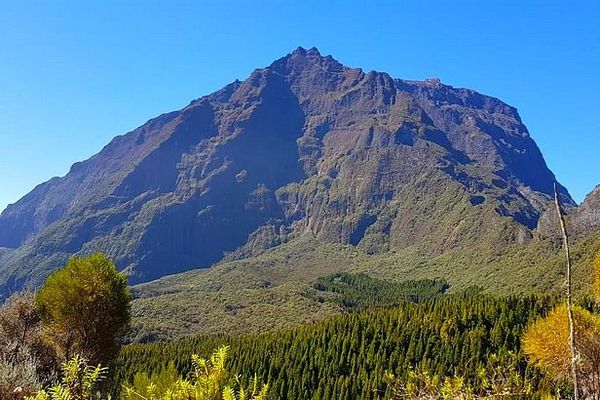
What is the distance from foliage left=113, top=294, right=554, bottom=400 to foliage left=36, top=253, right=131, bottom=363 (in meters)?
56.9

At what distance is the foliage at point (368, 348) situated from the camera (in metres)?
90.0

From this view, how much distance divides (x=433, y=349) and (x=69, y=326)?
8433cm

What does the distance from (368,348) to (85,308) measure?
3319 inches

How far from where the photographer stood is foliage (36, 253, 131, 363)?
29.4 m

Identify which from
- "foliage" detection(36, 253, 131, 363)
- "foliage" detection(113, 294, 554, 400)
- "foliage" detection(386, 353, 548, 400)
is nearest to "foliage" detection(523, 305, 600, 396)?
"foliage" detection(386, 353, 548, 400)

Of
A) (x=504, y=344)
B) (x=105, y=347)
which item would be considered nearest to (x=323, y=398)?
(x=504, y=344)

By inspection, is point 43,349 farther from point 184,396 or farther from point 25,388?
point 184,396

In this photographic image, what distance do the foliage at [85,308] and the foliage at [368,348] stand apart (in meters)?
56.9

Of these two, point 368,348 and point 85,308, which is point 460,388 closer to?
point 85,308

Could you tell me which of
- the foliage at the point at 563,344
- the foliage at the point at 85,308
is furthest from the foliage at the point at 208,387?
the foliage at the point at 85,308

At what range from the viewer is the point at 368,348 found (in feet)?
347

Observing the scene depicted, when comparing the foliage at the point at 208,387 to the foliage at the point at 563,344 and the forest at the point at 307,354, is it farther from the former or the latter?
the foliage at the point at 563,344

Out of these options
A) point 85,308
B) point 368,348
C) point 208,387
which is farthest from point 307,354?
point 208,387

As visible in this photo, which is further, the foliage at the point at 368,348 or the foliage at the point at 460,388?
the foliage at the point at 368,348
